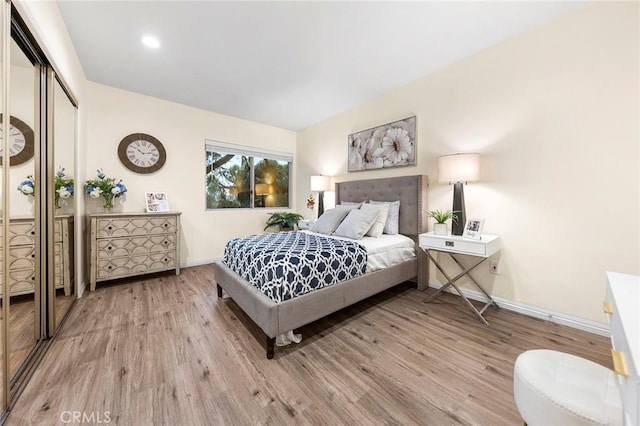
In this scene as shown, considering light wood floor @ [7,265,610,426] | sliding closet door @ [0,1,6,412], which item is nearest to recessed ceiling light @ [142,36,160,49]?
sliding closet door @ [0,1,6,412]

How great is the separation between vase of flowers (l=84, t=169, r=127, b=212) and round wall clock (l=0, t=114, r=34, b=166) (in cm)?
160

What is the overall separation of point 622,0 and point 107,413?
428cm

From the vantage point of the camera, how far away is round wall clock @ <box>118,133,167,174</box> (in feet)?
11.1

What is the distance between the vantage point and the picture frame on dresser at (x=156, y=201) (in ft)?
11.5

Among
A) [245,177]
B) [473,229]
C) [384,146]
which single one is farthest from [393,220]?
[245,177]

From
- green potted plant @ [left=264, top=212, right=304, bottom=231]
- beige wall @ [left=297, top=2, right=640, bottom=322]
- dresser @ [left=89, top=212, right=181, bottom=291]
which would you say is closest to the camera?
beige wall @ [left=297, top=2, right=640, bottom=322]

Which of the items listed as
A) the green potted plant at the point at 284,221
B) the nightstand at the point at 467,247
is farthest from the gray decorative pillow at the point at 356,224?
the green potted plant at the point at 284,221

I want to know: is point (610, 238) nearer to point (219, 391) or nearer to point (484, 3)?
point (484, 3)

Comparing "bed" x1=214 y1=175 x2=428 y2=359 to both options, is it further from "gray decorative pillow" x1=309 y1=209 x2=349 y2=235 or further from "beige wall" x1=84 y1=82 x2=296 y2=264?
"beige wall" x1=84 y1=82 x2=296 y2=264

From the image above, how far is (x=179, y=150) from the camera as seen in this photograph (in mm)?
3801

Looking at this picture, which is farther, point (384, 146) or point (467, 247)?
point (384, 146)

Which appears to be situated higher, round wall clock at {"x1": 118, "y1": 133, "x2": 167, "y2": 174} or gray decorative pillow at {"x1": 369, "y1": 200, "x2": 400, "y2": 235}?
round wall clock at {"x1": 118, "y1": 133, "x2": 167, "y2": 174}

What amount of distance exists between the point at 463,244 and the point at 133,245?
12.5ft

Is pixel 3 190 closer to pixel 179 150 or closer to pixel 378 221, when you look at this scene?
pixel 179 150
